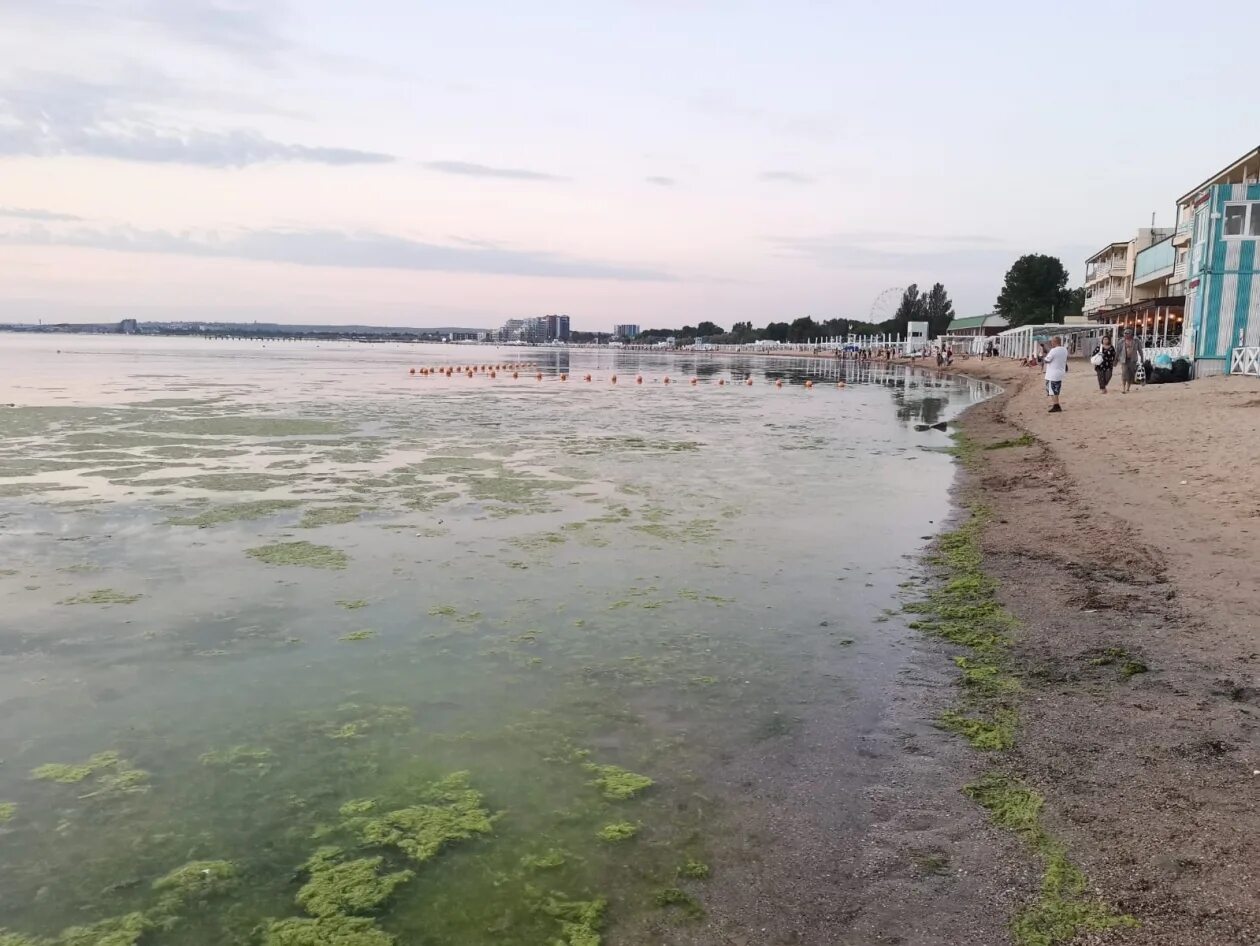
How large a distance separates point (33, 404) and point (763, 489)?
86.2 feet

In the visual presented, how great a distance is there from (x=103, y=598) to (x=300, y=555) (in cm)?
219

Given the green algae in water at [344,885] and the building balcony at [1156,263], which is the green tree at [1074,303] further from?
the green algae in water at [344,885]

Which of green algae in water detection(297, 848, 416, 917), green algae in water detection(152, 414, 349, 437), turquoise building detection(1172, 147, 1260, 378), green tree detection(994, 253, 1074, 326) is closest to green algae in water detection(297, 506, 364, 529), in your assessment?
green algae in water detection(297, 848, 416, 917)

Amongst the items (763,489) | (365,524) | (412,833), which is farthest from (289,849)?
(763,489)

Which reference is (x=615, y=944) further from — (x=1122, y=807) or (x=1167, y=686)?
(x=1167, y=686)

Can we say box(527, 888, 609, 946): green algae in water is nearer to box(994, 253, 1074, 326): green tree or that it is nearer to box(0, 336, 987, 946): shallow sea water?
box(0, 336, 987, 946): shallow sea water

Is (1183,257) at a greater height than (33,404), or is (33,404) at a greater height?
(1183,257)

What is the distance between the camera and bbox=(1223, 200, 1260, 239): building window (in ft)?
107

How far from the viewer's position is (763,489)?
15852 mm

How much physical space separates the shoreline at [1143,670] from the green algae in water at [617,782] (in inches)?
88.9

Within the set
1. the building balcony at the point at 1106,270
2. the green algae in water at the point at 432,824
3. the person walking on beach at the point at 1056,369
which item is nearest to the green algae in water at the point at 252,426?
the green algae in water at the point at 432,824

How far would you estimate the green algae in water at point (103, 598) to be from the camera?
875cm

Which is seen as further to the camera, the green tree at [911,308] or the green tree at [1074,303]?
the green tree at [911,308]

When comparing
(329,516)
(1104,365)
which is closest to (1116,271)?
(1104,365)
